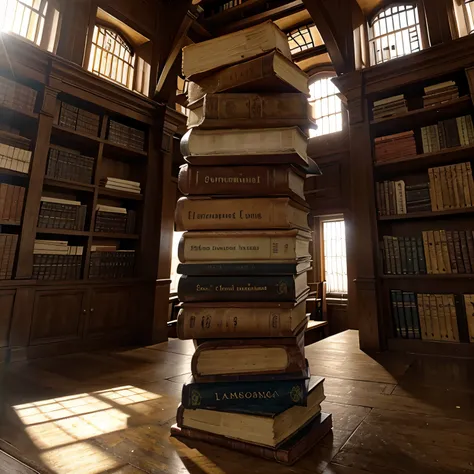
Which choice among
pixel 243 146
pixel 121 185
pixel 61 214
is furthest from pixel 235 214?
pixel 121 185

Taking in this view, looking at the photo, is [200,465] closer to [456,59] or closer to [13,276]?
[13,276]

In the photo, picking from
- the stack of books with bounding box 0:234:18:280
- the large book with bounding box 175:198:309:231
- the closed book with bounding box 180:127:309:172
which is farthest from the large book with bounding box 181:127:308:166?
the stack of books with bounding box 0:234:18:280

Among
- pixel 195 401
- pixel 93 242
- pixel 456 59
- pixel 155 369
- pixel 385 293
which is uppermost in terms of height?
pixel 456 59

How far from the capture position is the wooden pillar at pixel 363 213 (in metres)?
2.65

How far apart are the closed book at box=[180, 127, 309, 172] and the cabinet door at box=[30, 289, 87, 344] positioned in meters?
2.23

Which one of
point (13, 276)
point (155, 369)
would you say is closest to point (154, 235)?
point (13, 276)

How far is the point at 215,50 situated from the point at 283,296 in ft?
2.81

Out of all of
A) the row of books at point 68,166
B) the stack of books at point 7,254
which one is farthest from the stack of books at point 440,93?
the stack of books at point 7,254

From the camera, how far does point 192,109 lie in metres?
1.16

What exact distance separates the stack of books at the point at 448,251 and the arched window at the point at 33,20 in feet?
12.4

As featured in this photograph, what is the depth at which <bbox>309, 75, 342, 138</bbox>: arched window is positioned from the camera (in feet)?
14.7

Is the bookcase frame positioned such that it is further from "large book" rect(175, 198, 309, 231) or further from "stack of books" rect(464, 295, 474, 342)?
"large book" rect(175, 198, 309, 231)

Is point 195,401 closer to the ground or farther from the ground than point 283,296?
closer to the ground

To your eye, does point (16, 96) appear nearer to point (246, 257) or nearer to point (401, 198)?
point (246, 257)
